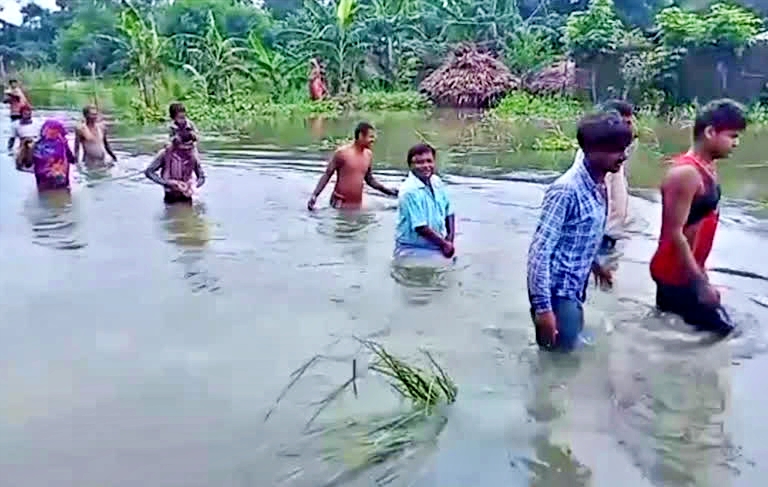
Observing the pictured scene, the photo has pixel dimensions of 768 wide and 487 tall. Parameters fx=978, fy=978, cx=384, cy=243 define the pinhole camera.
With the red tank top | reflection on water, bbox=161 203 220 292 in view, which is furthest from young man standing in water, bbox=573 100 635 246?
reflection on water, bbox=161 203 220 292

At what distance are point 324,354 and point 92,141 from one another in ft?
31.1

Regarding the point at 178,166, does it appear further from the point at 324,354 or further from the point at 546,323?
the point at 546,323

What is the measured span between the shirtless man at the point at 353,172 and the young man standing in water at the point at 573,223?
15.4 feet

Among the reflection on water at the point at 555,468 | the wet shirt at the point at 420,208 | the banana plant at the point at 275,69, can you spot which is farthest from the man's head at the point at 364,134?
the banana plant at the point at 275,69

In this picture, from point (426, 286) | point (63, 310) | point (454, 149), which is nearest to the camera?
point (63, 310)

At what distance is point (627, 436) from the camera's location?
4.38 m

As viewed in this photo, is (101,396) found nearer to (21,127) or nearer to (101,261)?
(101,261)

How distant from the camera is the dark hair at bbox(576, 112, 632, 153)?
4398 mm

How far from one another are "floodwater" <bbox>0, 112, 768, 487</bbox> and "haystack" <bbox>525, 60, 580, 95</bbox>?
15.5m

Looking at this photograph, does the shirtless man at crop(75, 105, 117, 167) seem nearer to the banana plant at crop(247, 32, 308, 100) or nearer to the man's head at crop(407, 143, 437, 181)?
the man's head at crop(407, 143, 437, 181)

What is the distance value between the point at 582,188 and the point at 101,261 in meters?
5.15

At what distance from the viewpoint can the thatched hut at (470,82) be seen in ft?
90.1

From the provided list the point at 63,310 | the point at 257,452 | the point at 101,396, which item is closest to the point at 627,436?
the point at 257,452

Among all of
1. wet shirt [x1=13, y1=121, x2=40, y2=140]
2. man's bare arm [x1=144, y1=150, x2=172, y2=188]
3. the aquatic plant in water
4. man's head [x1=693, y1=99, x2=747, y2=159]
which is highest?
man's head [x1=693, y1=99, x2=747, y2=159]
